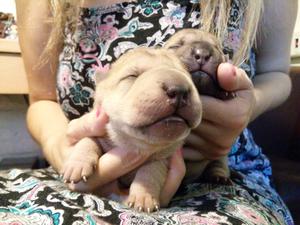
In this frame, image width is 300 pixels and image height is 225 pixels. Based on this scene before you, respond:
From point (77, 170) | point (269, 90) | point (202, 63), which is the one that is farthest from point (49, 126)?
point (269, 90)

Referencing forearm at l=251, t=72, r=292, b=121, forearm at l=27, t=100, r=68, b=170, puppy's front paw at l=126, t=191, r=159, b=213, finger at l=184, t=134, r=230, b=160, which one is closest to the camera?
puppy's front paw at l=126, t=191, r=159, b=213

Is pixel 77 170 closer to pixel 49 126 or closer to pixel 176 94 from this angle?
pixel 176 94

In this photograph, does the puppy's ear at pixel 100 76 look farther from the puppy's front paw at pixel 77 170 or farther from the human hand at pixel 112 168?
the puppy's front paw at pixel 77 170

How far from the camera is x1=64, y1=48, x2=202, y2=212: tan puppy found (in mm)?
718

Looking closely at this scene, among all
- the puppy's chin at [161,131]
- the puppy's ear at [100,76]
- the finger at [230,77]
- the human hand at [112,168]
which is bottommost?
the human hand at [112,168]

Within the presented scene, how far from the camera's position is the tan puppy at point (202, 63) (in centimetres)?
89

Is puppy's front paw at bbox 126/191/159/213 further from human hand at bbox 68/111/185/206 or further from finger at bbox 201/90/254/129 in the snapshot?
finger at bbox 201/90/254/129

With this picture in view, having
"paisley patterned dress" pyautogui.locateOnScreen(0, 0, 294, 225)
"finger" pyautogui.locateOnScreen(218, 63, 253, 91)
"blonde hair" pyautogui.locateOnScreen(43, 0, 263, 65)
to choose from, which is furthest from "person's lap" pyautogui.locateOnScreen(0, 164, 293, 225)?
"blonde hair" pyautogui.locateOnScreen(43, 0, 263, 65)

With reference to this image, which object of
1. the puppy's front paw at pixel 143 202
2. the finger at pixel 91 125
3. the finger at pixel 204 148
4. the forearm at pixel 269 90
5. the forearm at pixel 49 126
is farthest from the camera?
the forearm at pixel 269 90

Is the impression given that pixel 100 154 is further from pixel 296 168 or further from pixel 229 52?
pixel 296 168

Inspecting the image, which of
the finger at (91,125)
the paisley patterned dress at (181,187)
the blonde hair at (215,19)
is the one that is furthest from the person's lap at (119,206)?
the blonde hair at (215,19)

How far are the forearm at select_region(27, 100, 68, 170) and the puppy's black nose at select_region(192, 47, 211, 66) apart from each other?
0.39 meters

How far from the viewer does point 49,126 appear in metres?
1.20

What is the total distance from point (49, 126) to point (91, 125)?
35cm
